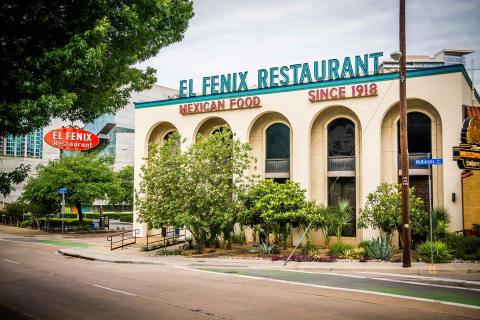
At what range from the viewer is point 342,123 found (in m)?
27.8

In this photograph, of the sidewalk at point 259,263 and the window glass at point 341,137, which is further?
the window glass at point 341,137

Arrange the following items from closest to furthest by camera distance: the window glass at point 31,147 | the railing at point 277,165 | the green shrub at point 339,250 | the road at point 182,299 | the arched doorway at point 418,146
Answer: the road at point 182,299
the green shrub at point 339,250
the arched doorway at point 418,146
the railing at point 277,165
the window glass at point 31,147

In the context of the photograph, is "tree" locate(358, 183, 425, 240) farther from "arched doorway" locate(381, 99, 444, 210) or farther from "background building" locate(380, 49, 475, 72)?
"background building" locate(380, 49, 475, 72)

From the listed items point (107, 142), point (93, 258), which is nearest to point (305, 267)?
point (93, 258)

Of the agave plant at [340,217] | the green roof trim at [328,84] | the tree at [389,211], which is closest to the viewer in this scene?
the tree at [389,211]

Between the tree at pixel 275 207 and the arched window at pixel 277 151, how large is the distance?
4.82 metres

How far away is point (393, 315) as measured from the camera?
10680mm

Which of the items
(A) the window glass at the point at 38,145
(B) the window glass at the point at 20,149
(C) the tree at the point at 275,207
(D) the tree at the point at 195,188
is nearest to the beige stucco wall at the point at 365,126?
(C) the tree at the point at 275,207

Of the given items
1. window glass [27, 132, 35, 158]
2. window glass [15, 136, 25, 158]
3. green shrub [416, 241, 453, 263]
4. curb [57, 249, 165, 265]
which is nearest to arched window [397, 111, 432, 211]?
green shrub [416, 241, 453, 263]

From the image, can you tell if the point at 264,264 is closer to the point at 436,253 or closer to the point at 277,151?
the point at 436,253

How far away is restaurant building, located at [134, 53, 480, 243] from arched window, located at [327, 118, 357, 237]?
0.20 feet

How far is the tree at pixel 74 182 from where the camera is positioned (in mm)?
41250

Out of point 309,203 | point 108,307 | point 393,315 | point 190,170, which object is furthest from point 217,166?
point 393,315

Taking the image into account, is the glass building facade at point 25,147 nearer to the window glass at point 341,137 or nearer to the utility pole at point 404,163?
the window glass at point 341,137
